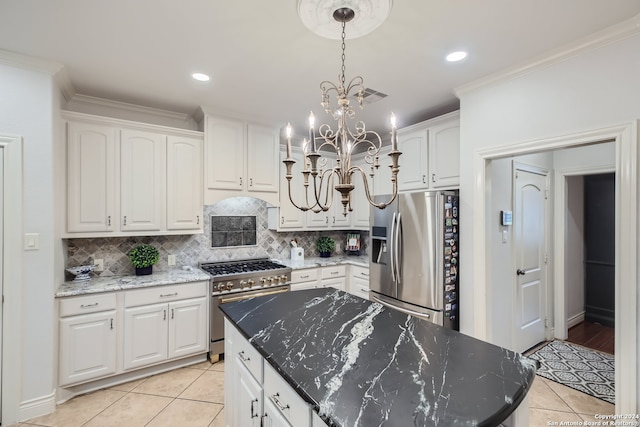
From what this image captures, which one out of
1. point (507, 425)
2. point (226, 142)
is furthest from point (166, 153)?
point (507, 425)

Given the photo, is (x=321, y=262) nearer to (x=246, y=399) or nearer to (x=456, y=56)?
(x=246, y=399)

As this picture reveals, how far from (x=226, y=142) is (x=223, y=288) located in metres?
1.61

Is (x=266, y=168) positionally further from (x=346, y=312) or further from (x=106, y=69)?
(x=346, y=312)

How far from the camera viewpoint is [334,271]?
398 cm

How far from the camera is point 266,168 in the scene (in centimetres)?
368

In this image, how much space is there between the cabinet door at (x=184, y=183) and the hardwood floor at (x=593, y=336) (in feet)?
15.5

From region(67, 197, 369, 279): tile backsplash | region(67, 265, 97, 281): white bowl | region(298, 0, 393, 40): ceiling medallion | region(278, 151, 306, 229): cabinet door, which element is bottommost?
region(67, 265, 97, 281): white bowl

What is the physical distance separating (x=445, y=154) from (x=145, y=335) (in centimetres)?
342

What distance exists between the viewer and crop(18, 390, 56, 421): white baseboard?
7.34ft

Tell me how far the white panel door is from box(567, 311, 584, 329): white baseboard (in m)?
0.87

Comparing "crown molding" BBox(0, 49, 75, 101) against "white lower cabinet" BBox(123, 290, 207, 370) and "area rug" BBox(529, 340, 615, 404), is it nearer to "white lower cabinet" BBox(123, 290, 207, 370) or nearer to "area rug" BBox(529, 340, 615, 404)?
"white lower cabinet" BBox(123, 290, 207, 370)

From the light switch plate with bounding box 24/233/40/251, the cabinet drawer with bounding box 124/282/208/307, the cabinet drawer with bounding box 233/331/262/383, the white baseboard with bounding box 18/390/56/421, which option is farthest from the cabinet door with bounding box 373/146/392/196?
the white baseboard with bounding box 18/390/56/421

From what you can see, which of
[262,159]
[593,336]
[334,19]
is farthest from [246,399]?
[593,336]

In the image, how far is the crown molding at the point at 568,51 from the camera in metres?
1.84
